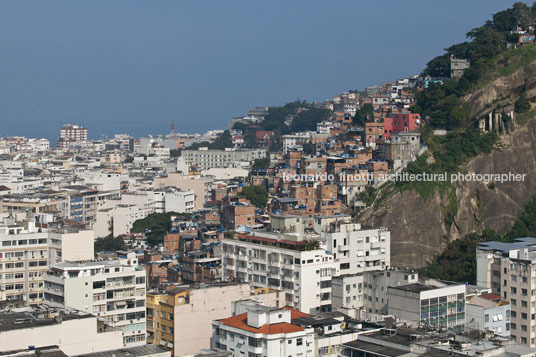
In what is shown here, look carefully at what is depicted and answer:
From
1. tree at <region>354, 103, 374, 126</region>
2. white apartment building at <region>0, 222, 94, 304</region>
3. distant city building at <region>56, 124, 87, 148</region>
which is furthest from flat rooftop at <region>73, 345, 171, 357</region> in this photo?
distant city building at <region>56, 124, 87, 148</region>

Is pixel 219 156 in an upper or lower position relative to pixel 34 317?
upper

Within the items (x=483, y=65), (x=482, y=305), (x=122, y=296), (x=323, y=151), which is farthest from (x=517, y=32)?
(x=122, y=296)

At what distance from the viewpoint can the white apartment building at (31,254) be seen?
1326 inches

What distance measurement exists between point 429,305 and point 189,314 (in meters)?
7.29

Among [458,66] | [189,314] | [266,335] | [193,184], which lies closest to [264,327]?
[266,335]

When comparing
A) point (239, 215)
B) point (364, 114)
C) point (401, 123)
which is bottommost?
point (239, 215)

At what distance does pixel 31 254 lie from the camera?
1353 inches

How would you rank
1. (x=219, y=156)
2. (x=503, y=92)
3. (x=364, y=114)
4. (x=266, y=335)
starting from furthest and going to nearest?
(x=219, y=156), (x=364, y=114), (x=503, y=92), (x=266, y=335)

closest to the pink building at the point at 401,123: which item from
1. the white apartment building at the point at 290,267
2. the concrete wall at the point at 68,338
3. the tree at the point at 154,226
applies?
the tree at the point at 154,226

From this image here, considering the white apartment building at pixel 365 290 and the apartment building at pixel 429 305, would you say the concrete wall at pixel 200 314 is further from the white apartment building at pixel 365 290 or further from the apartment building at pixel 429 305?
the apartment building at pixel 429 305

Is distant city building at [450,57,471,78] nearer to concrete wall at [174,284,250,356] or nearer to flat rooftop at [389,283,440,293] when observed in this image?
flat rooftop at [389,283,440,293]

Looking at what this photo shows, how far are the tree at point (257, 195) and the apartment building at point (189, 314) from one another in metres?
24.8

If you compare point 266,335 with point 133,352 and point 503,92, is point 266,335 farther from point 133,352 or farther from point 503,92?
point 503,92

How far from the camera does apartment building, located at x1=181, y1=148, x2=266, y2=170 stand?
3565 inches
